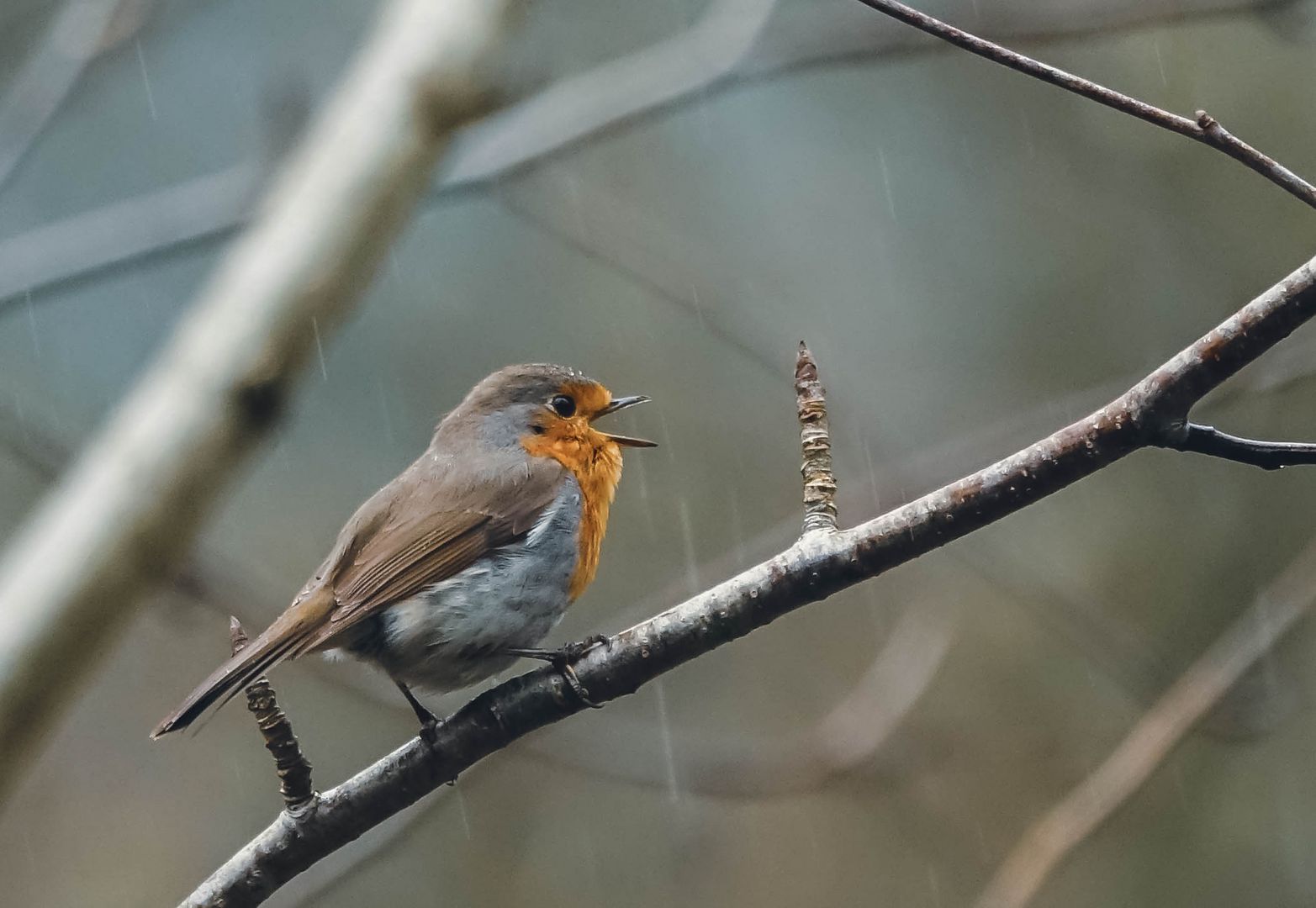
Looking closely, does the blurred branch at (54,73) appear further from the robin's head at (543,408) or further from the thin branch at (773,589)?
the thin branch at (773,589)

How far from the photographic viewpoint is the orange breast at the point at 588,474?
3594mm

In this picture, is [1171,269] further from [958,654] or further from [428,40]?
[428,40]

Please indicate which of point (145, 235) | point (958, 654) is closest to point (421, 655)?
point (145, 235)

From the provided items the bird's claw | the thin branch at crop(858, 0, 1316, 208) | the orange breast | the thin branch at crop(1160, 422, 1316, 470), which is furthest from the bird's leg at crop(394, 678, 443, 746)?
the thin branch at crop(858, 0, 1316, 208)

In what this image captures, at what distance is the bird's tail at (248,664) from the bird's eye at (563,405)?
1.24 m

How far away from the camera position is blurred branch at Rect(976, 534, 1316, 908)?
2709 mm

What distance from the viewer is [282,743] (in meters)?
2.44

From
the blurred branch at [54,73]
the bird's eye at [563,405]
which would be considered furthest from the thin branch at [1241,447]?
the blurred branch at [54,73]

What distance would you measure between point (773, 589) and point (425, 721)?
1025 millimetres

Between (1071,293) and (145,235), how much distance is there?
509 cm

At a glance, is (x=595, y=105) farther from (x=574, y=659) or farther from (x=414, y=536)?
(x=574, y=659)

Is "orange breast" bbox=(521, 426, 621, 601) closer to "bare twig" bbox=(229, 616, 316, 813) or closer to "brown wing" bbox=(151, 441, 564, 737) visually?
"brown wing" bbox=(151, 441, 564, 737)

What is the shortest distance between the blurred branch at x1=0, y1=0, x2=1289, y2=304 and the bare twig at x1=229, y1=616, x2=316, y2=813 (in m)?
1.62

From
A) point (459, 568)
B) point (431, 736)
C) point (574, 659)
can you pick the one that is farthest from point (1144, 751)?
point (459, 568)
